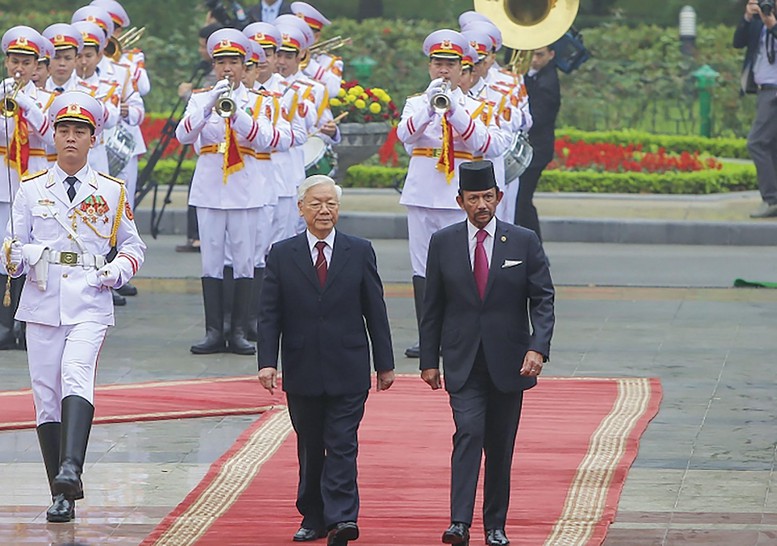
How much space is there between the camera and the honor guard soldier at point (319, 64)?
15.4 meters

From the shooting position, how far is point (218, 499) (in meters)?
8.80

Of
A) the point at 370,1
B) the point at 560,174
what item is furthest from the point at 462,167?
the point at 370,1

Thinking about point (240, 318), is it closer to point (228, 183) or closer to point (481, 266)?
point (228, 183)

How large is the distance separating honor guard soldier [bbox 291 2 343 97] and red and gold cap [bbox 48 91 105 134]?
6.52 meters

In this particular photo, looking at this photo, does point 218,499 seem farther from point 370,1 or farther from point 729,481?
point 370,1

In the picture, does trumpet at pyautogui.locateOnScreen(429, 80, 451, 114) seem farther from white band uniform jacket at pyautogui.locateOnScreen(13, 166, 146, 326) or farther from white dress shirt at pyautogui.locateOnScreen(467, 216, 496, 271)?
white dress shirt at pyautogui.locateOnScreen(467, 216, 496, 271)

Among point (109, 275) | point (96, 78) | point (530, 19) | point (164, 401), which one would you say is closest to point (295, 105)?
point (96, 78)

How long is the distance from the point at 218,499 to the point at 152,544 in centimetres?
84

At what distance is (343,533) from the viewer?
25.9 ft

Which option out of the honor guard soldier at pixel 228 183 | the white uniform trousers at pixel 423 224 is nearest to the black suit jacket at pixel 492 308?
the white uniform trousers at pixel 423 224

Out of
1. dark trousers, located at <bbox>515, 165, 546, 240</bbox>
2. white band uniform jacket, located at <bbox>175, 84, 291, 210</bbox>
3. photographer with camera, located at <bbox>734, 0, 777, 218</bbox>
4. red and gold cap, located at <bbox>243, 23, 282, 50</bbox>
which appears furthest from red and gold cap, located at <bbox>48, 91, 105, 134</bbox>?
photographer with camera, located at <bbox>734, 0, 777, 218</bbox>

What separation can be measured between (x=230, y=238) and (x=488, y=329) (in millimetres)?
5114

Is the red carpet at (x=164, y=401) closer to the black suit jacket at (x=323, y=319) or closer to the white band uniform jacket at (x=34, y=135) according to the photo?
the white band uniform jacket at (x=34, y=135)

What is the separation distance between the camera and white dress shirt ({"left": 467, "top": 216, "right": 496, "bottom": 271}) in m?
8.13
